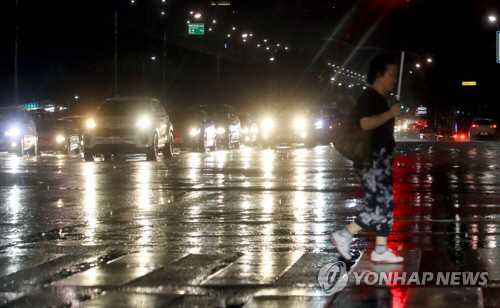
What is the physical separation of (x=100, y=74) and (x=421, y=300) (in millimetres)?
74963

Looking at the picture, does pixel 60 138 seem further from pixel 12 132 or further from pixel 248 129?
pixel 248 129

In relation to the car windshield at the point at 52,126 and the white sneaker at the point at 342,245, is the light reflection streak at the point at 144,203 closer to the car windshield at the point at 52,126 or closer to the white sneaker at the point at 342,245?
the white sneaker at the point at 342,245

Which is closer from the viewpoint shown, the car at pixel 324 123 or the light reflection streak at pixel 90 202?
the light reflection streak at pixel 90 202

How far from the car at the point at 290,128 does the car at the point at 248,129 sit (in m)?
6.14

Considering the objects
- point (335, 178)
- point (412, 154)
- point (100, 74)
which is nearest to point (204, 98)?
point (100, 74)

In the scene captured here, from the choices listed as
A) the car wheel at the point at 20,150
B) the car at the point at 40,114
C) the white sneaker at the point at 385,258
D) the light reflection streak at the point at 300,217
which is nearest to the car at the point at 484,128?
the car at the point at 40,114

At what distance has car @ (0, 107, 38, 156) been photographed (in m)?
35.4

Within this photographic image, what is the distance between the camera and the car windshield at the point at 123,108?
102 feet

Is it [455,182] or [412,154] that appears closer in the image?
[455,182]

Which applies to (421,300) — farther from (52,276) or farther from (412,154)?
(412,154)

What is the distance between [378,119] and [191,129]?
94.9 feet

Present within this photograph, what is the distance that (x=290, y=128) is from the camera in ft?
138

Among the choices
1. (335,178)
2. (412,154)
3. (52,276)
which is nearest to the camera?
(52,276)

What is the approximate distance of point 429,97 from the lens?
349 ft
